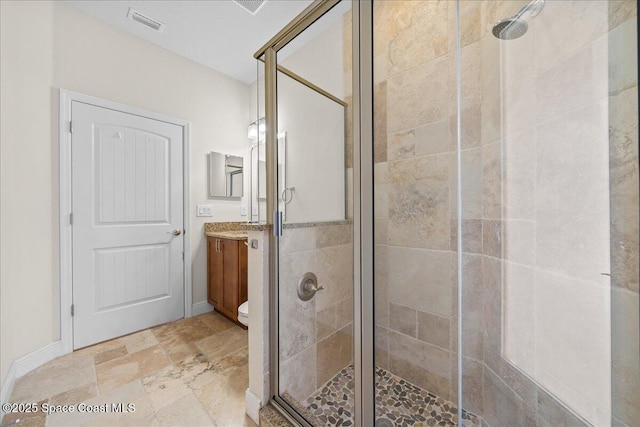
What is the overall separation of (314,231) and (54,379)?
1858mm

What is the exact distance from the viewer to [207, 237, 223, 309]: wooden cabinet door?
91.4 inches

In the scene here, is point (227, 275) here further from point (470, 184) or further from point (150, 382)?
point (470, 184)

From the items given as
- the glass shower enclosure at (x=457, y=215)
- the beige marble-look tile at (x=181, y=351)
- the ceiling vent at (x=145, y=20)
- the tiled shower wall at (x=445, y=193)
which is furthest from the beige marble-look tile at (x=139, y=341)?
the ceiling vent at (x=145, y=20)

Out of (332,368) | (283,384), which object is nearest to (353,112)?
(332,368)

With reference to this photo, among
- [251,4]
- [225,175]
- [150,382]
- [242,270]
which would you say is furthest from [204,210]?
[251,4]

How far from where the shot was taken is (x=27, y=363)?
1542 mm

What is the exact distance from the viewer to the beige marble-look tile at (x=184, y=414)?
3.86ft

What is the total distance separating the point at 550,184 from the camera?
82 cm

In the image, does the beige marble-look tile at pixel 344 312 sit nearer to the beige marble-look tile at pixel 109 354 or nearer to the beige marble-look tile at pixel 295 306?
the beige marble-look tile at pixel 295 306

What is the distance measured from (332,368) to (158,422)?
0.88 metres

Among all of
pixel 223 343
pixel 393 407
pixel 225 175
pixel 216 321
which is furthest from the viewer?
pixel 225 175

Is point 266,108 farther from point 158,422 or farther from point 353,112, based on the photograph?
point 158,422

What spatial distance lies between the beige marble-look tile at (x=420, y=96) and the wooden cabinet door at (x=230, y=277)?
1598 mm

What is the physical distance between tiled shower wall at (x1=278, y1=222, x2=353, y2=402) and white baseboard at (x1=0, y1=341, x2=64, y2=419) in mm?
1462
